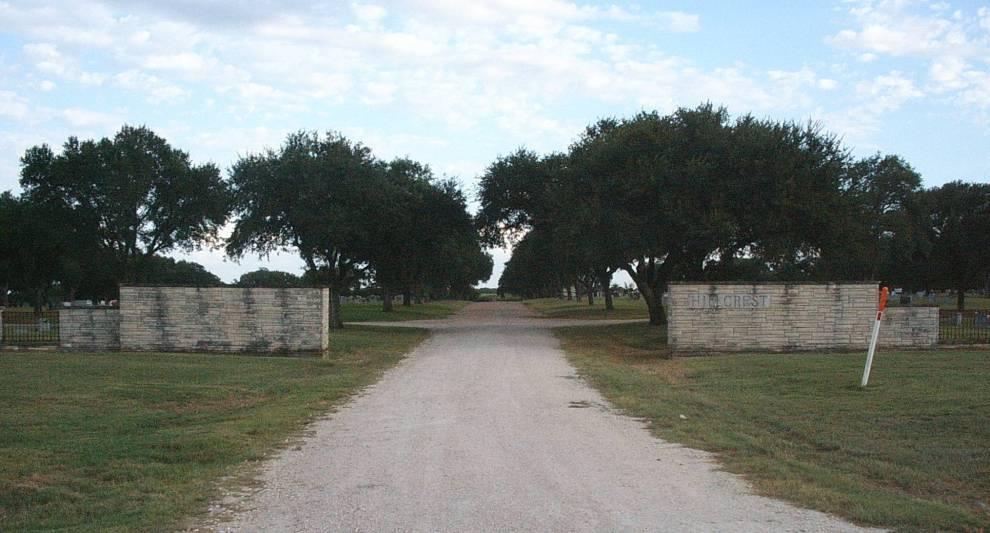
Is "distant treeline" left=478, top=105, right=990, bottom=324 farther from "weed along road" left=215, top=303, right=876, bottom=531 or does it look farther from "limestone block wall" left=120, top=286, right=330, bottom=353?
"weed along road" left=215, top=303, right=876, bottom=531

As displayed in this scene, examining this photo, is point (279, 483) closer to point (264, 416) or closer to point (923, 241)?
point (264, 416)

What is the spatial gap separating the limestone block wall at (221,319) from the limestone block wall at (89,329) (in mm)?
382

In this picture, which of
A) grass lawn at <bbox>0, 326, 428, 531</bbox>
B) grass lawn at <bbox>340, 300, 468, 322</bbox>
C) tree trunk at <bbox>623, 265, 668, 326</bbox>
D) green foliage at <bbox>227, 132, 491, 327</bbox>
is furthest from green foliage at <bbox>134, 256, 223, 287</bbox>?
grass lawn at <bbox>0, 326, 428, 531</bbox>

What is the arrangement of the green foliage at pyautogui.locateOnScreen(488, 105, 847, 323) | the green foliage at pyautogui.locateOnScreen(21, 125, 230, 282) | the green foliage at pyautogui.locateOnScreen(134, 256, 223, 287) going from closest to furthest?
the green foliage at pyautogui.locateOnScreen(488, 105, 847, 323) < the green foliage at pyautogui.locateOnScreen(21, 125, 230, 282) < the green foliage at pyautogui.locateOnScreen(134, 256, 223, 287)

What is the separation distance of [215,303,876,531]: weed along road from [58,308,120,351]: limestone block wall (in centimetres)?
1154

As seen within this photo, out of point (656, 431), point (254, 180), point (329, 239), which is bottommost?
point (656, 431)

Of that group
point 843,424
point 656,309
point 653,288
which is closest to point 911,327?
point 843,424

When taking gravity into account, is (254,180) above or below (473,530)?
above

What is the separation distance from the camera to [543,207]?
42.2 meters

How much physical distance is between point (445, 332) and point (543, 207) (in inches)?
364

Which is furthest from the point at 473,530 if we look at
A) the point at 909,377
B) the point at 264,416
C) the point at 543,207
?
the point at 543,207

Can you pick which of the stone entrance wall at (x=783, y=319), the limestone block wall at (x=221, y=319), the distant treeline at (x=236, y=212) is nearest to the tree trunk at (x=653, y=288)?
the distant treeline at (x=236, y=212)

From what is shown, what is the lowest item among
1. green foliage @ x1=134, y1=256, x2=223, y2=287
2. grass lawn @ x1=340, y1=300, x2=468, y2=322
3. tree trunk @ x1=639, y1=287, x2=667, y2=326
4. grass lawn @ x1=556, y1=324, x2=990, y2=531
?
grass lawn @ x1=556, y1=324, x2=990, y2=531

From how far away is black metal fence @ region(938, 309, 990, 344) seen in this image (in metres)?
23.5
